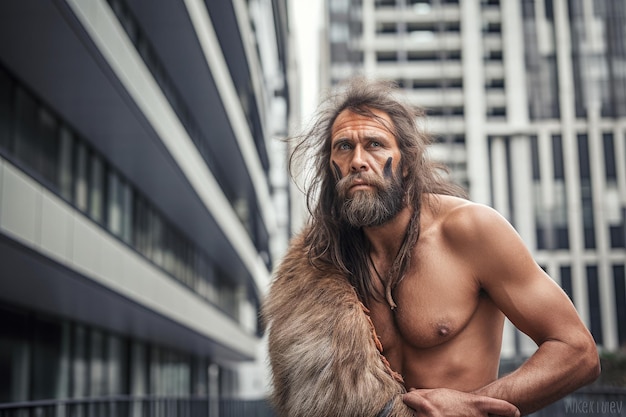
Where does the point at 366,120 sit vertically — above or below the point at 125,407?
above

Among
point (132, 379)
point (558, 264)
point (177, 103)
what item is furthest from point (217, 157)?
point (558, 264)

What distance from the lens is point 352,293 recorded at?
Answer: 2723 mm

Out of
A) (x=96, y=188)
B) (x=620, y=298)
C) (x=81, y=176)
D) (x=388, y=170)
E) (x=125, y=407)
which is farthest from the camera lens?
(x=620, y=298)

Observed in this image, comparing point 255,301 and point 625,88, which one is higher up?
point 625,88

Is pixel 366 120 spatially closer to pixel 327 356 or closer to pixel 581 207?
pixel 327 356

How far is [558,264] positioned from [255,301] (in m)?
29.9

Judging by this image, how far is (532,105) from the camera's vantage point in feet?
270

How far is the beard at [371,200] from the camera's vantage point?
8.57ft

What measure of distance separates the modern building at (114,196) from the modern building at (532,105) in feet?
137

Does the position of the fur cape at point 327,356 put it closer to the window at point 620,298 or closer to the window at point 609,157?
the window at point 620,298

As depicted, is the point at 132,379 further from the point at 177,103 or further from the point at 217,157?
the point at 217,157

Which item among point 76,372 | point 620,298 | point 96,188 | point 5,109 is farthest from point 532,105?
point 5,109

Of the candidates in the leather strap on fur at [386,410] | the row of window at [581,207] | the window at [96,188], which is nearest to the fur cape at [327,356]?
the leather strap on fur at [386,410]

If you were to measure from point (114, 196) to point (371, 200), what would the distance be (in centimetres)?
2349
